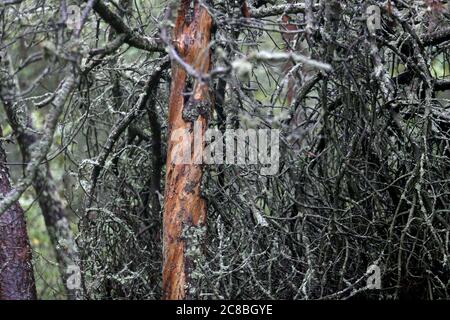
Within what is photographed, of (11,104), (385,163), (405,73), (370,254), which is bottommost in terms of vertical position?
(370,254)

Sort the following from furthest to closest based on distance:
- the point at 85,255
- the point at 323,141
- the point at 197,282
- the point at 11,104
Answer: the point at 323,141
the point at 85,255
the point at 11,104
the point at 197,282

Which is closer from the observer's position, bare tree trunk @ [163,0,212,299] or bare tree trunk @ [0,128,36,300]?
bare tree trunk @ [163,0,212,299]

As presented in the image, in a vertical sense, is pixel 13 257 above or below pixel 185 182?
below

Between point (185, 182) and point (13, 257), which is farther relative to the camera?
point (13, 257)

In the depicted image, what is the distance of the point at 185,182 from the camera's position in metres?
4.52

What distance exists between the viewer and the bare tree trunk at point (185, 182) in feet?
14.6

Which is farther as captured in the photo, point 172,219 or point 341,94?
point 341,94

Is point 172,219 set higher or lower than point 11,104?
lower

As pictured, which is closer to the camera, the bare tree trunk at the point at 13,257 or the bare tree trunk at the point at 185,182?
the bare tree trunk at the point at 185,182

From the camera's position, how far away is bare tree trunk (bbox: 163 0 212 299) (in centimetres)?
446
